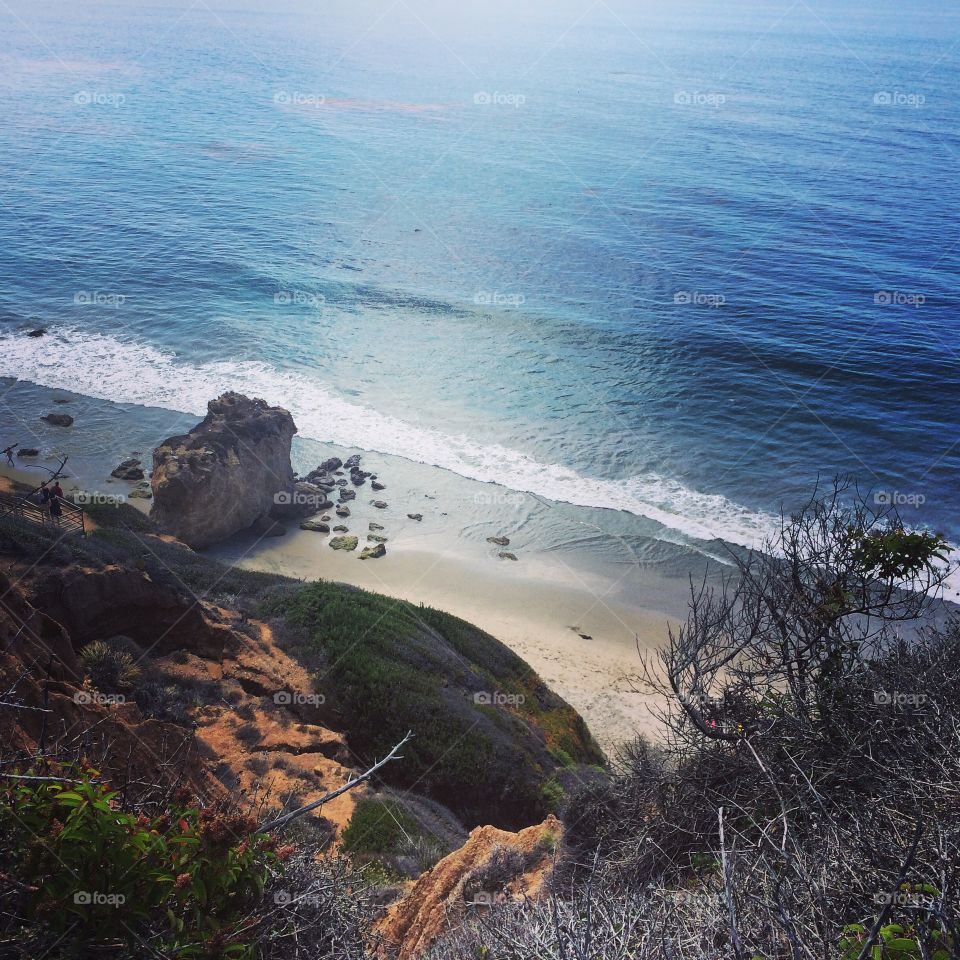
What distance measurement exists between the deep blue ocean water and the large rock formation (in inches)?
200

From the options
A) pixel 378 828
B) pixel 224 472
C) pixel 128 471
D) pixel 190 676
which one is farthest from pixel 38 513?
pixel 128 471

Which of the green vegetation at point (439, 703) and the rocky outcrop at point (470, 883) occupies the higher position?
the rocky outcrop at point (470, 883)

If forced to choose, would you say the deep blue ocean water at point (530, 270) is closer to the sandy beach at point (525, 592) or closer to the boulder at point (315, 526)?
the sandy beach at point (525, 592)

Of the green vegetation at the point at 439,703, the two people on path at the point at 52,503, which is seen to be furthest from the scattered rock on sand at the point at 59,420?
the green vegetation at the point at 439,703

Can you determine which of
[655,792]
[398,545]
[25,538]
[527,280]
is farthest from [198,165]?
[655,792]

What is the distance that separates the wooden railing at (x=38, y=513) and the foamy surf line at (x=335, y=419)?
13.7 metres

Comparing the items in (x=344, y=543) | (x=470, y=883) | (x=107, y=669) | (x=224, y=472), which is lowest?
(x=344, y=543)

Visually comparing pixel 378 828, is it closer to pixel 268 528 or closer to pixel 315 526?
pixel 315 526

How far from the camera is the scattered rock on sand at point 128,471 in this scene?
25.9 metres

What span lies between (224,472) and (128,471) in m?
4.91

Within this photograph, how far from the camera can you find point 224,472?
912 inches

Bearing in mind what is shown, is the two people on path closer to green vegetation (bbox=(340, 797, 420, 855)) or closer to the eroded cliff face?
the eroded cliff face

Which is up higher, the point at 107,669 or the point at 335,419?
the point at 107,669

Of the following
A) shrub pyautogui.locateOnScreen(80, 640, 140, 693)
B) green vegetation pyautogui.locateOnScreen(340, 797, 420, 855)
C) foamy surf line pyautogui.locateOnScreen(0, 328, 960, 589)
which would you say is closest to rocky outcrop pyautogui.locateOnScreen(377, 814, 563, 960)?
green vegetation pyautogui.locateOnScreen(340, 797, 420, 855)
